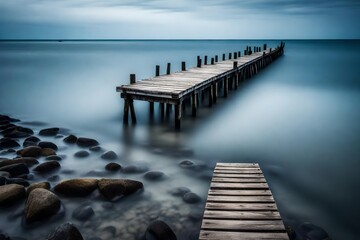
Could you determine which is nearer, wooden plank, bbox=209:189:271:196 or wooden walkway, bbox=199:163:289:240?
wooden walkway, bbox=199:163:289:240

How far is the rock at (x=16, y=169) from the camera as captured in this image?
6.27 metres

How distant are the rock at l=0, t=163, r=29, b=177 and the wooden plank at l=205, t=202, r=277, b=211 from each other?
13.4 ft

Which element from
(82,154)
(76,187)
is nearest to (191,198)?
(76,187)

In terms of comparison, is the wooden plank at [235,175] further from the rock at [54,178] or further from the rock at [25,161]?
the rock at [25,161]

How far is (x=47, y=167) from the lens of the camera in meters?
6.71

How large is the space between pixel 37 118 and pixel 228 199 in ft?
32.7

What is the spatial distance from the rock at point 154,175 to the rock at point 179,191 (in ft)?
1.98

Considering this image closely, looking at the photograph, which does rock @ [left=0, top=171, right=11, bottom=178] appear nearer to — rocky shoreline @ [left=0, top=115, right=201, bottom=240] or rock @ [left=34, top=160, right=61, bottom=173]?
rocky shoreline @ [left=0, top=115, right=201, bottom=240]

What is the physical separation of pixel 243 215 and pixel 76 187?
3120 mm

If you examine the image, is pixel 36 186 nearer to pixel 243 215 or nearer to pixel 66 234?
pixel 66 234

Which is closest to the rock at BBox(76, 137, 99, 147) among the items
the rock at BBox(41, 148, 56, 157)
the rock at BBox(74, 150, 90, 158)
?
the rock at BBox(74, 150, 90, 158)

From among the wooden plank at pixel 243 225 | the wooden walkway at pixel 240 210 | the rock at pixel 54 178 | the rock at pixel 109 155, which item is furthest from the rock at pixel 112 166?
the wooden plank at pixel 243 225

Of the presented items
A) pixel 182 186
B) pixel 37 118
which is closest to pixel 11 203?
pixel 182 186

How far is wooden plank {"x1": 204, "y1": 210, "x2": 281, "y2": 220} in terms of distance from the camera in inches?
153
